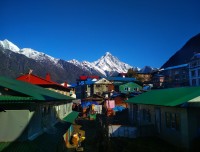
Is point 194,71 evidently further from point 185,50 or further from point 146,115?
point 185,50

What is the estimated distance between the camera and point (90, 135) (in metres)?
30.2

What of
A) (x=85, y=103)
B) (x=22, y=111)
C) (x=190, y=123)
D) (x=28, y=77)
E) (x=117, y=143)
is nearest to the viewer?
(x=22, y=111)

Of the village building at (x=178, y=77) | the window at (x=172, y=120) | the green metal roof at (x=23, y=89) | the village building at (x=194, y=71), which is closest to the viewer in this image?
the green metal roof at (x=23, y=89)

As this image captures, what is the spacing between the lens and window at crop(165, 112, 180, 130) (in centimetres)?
1698

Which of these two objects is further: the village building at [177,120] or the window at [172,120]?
the window at [172,120]

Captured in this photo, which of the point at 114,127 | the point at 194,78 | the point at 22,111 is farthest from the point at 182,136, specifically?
the point at 194,78

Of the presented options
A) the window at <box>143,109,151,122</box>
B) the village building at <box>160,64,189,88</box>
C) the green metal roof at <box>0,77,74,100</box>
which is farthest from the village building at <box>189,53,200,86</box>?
the green metal roof at <box>0,77,74,100</box>

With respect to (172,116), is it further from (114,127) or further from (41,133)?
(41,133)

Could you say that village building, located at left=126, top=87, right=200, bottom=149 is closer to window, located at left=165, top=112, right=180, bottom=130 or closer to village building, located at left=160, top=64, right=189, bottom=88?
window, located at left=165, top=112, right=180, bottom=130

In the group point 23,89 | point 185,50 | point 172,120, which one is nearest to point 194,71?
point 172,120

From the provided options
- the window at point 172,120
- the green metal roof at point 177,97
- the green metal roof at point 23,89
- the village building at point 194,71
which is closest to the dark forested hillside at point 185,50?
the village building at point 194,71

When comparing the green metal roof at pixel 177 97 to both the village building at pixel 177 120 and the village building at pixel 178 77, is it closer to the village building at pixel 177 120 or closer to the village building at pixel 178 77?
the village building at pixel 177 120

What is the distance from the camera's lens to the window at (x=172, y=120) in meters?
17.0

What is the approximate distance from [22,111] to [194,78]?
56496 millimetres
